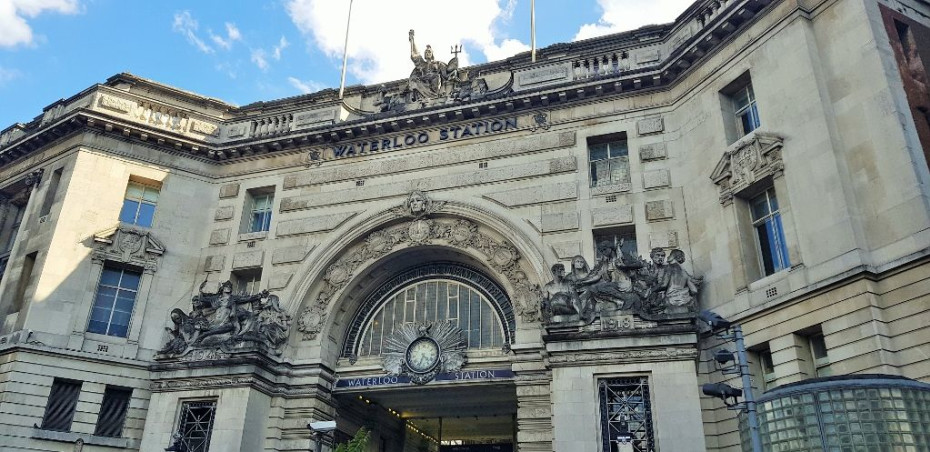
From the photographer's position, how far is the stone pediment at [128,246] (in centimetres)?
2616

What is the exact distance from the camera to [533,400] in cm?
2172

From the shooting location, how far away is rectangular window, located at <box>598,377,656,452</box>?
1912 cm

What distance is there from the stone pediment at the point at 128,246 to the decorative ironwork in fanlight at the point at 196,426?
5.88 metres

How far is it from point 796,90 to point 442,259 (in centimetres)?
1287

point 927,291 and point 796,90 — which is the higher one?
point 796,90

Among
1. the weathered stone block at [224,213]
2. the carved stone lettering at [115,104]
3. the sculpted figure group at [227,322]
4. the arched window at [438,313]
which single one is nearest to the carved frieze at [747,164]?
the arched window at [438,313]

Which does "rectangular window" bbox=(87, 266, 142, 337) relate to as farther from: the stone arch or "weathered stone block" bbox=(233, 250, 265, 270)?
the stone arch

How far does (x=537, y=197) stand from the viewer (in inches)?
961

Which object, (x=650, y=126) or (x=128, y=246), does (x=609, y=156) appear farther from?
(x=128, y=246)

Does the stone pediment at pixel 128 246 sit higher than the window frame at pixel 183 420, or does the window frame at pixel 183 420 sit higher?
the stone pediment at pixel 128 246

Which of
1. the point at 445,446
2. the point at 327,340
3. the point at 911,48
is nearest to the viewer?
the point at 911,48

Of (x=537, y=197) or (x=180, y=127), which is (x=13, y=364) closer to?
(x=180, y=127)

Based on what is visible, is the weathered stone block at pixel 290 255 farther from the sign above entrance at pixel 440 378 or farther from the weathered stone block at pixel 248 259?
the sign above entrance at pixel 440 378

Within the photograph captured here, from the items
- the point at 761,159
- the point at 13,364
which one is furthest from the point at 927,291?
the point at 13,364
